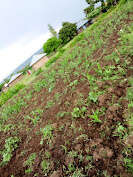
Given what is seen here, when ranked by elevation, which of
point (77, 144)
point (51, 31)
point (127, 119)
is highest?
point (51, 31)

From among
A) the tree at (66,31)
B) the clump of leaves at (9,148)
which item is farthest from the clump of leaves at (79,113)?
the tree at (66,31)

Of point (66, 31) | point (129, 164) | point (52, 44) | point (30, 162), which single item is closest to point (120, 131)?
point (129, 164)

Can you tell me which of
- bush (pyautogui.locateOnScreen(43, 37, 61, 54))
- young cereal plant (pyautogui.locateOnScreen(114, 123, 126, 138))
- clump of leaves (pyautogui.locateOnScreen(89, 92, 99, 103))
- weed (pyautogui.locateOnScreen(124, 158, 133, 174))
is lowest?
weed (pyautogui.locateOnScreen(124, 158, 133, 174))

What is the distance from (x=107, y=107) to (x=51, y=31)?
148 ft

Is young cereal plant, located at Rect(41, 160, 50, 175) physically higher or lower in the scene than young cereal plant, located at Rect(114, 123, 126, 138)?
higher

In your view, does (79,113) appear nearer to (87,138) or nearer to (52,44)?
(87,138)

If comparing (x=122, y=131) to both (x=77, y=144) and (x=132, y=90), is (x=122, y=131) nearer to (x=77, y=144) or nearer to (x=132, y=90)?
(x=77, y=144)

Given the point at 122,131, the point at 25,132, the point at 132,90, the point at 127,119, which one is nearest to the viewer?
the point at 122,131

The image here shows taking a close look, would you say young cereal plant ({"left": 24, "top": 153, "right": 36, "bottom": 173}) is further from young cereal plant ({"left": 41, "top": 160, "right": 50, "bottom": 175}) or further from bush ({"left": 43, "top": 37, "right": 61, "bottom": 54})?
bush ({"left": 43, "top": 37, "right": 61, "bottom": 54})

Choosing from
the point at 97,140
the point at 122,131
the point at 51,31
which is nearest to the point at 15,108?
the point at 97,140

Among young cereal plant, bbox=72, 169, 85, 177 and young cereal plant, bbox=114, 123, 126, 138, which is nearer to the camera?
young cereal plant, bbox=72, 169, 85, 177

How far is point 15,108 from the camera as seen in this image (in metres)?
5.11

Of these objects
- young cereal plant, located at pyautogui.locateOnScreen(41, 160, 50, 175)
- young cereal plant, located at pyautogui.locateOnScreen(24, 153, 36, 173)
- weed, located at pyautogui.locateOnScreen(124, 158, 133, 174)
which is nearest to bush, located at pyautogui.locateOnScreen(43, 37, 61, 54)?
young cereal plant, located at pyautogui.locateOnScreen(24, 153, 36, 173)

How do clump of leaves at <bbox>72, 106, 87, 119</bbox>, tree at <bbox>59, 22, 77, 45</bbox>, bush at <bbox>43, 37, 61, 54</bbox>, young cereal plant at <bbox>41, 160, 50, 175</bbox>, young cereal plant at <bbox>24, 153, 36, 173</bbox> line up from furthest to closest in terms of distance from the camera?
tree at <bbox>59, 22, 77, 45</bbox>
bush at <bbox>43, 37, 61, 54</bbox>
clump of leaves at <bbox>72, 106, 87, 119</bbox>
young cereal plant at <bbox>24, 153, 36, 173</bbox>
young cereal plant at <bbox>41, 160, 50, 175</bbox>
